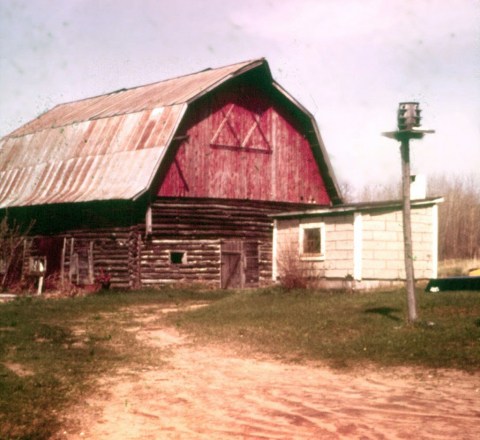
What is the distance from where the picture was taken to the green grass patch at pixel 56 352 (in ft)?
31.0

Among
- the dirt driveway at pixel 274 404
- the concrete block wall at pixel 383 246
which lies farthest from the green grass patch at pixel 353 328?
the concrete block wall at pixel 383 246

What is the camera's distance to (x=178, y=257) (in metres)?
30.5

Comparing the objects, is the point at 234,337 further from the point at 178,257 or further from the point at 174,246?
the point at 178,257

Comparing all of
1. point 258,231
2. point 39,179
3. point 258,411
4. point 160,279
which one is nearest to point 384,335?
point 258,411

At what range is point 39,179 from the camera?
113ft

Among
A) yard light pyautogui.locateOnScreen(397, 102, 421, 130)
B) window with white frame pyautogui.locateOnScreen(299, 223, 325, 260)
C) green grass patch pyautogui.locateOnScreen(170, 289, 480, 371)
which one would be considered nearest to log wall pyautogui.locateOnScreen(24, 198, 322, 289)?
window with white frame pyautogui.locateOnScreen(299, 223, 325, 260)

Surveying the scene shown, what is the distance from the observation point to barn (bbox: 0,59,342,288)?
29500mm

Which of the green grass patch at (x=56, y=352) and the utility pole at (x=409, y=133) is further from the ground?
the utility pole at (x=409, y=133)

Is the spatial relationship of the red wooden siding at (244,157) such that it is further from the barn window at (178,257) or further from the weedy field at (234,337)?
the weedy field at (234,337)

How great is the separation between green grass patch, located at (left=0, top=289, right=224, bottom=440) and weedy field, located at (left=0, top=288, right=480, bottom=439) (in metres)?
0.02

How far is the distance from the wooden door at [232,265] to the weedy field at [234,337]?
8.31 meters

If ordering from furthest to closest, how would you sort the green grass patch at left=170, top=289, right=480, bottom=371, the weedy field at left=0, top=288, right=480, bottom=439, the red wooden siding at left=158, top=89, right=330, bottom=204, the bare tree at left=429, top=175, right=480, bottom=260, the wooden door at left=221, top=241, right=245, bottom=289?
the bare tree at left=429, top=175, right=480, bottom=260 → the wooden door at left=221, top=241, right=245, bottom=289 → the red wooden siding at left=158, top=89, right=330, bottom=204 → the green grass patch at left=170, top=289, right=480, bottom=371 → the weedy field at left=0, top=288, right=480, bottom=439

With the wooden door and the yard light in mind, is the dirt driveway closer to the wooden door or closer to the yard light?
the yard light

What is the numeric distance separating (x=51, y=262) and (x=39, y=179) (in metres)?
4.12
